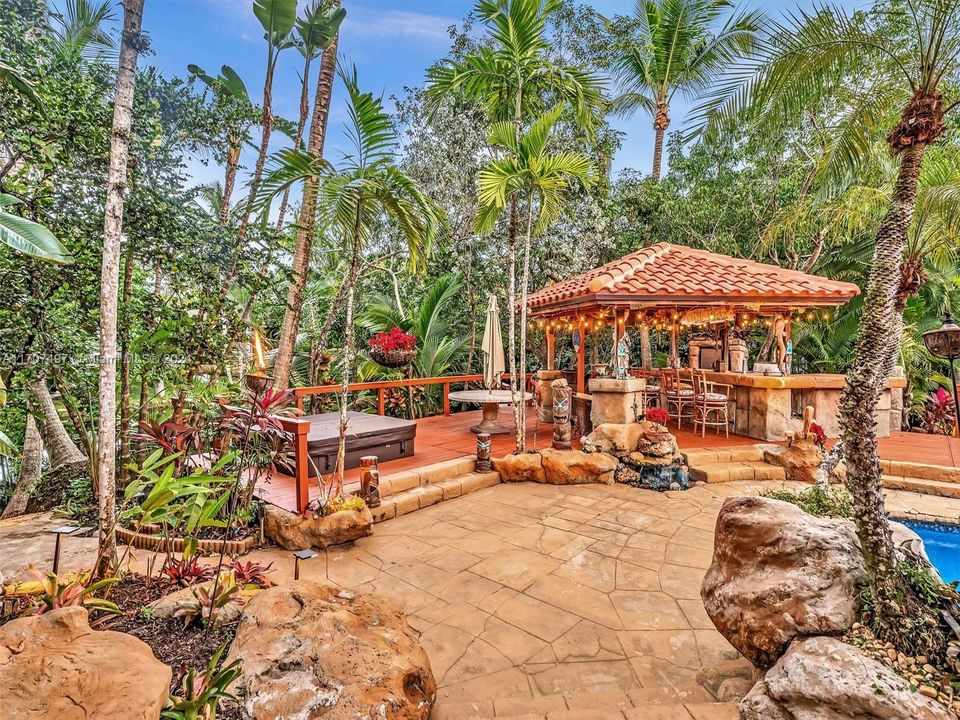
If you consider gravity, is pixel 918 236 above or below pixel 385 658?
above

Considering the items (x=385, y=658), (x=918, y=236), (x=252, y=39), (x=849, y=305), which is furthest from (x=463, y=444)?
(x=849, y=305)

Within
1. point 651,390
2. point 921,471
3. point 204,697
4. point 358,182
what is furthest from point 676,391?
point 204,697

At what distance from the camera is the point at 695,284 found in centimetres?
652

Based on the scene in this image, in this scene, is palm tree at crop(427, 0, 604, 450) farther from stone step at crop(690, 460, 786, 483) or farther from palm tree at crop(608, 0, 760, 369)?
palm tree at crop(608, 0, 760, 369)

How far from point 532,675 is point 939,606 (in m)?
1.93

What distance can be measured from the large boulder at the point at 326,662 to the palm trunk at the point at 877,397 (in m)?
2.09

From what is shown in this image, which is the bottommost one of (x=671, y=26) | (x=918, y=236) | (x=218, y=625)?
(x=218, y=625)

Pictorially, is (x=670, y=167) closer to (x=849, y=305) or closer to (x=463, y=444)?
(x=849, y=305)

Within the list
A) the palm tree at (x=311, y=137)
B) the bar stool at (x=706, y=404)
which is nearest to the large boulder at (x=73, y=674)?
the palm tree at (x=311, y=137)

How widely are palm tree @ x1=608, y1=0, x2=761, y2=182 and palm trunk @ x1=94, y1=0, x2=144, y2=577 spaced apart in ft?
33.5

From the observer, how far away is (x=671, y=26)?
962cm

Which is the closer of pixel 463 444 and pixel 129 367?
pixel 129 367

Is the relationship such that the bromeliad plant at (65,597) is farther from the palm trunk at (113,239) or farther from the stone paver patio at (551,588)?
the stone paver patio at (551,588)

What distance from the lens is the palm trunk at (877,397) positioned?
1981 millimetres
